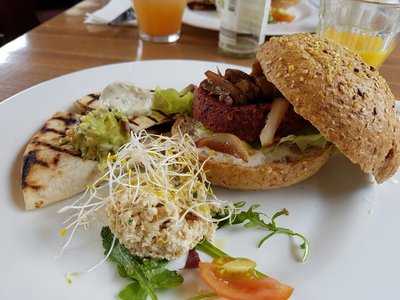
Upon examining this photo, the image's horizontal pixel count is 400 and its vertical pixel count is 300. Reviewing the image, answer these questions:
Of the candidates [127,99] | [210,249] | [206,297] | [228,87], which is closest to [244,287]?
[206,297]

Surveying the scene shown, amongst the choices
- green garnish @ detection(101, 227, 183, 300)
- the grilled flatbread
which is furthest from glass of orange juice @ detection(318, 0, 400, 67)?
green garnish @ detection(101, 227, 183, 300)

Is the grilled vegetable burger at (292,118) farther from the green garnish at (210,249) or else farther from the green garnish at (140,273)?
the green garnish at (140,273)

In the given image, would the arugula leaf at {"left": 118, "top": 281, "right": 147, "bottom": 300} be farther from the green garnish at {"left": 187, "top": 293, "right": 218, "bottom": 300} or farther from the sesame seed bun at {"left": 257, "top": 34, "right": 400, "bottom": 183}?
the sesame seed bun at {"left": 257, "top": 34, "right": 400, "bottom": 183}

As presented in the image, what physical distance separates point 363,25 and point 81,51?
213cm

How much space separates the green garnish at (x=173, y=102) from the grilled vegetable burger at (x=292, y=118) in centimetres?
19

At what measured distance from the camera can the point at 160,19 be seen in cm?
362

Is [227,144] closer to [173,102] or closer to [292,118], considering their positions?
[292,118]

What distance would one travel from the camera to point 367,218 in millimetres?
1923

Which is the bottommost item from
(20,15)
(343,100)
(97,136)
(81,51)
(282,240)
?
(20,15)

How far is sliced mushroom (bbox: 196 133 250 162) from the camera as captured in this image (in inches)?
79.1

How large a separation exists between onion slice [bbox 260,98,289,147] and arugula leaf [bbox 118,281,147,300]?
2.91 ft

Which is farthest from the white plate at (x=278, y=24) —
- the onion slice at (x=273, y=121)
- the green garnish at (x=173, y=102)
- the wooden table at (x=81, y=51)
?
the onion slice at (x=273, y=121)

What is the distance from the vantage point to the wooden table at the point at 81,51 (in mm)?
3146

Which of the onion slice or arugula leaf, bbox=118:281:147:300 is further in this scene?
the onion slice
